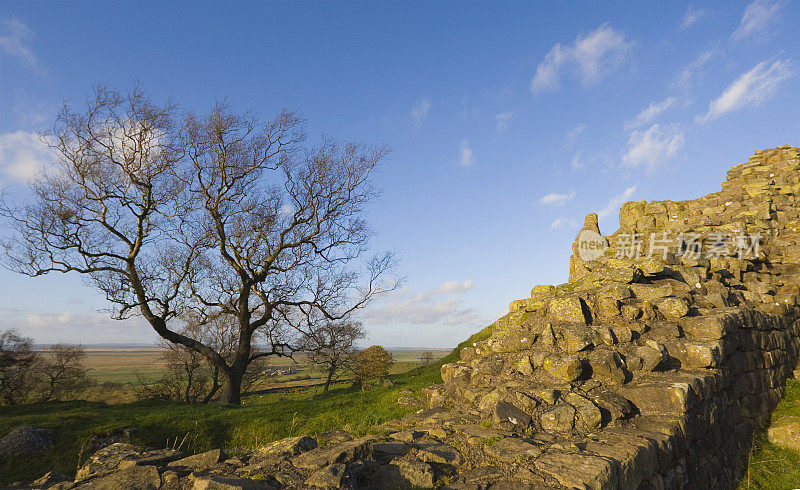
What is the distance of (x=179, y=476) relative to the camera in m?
4.02

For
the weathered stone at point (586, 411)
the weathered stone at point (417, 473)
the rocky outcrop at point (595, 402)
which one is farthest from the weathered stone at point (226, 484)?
the weathered stone at point (586, 411)

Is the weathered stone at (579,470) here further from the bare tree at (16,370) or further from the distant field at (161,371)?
the bare tree at (16,370)

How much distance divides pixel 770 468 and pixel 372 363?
2694 centimetres

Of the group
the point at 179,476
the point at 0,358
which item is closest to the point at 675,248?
the point at 179,476

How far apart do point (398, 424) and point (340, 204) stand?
47.4ft

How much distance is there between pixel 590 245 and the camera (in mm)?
20828

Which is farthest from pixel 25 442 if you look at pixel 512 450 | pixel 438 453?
pixel 512 450

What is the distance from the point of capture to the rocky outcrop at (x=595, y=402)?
4156mm

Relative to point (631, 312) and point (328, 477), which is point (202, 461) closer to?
point (328, 477)

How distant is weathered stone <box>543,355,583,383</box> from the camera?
6.30m

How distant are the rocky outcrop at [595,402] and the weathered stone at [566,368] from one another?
0.02 meters

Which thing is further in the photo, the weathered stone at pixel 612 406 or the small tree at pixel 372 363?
the small tree at pixel 372 363

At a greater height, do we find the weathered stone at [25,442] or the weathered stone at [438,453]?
the weathered stone at [438,453]

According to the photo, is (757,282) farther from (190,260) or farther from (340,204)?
(190,260)
